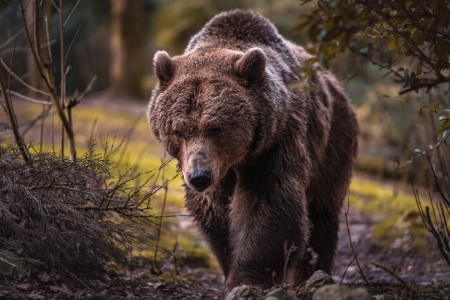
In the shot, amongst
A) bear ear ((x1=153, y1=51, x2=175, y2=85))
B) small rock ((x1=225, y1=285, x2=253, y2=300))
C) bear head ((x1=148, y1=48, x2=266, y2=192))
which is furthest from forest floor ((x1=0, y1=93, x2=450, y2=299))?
bear ear ((x1=153, y1=51, x2=175, y2=85))

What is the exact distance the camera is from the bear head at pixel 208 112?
3771mm

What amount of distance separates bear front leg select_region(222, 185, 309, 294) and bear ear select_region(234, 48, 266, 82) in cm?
108

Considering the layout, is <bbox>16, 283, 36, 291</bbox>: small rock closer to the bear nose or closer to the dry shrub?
Result: the dry shrub

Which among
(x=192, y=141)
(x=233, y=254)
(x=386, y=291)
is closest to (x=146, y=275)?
(x=233, y=254)

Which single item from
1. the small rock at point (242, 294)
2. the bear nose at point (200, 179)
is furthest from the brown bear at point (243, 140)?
the small rock at point (242, 294)

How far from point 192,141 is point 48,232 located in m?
1.41

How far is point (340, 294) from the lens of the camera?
107 inches

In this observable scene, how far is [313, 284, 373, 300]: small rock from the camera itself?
2701mm

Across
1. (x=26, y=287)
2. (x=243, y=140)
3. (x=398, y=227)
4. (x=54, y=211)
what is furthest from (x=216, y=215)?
(x=398, y=227)

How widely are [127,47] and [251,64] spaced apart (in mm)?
17521

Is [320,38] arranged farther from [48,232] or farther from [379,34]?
[48,232]

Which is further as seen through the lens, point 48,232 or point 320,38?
point 48,232

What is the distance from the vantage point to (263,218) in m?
4.07

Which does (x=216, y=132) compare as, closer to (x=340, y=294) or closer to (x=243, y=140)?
(x=243, y=140)
